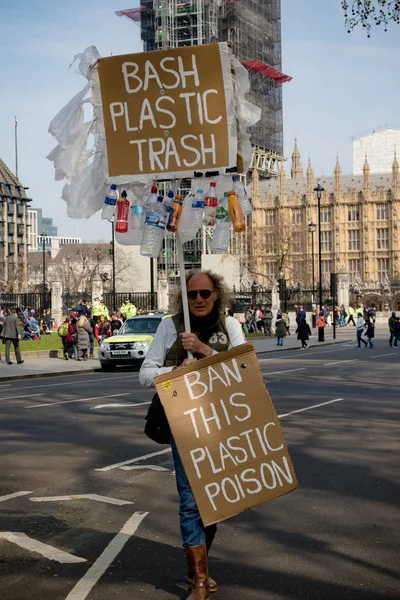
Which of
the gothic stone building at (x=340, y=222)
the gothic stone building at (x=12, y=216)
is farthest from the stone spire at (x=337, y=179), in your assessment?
the gothic stone building at (x=12, y=216)

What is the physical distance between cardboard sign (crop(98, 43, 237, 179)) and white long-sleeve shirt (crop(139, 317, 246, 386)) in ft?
3.74

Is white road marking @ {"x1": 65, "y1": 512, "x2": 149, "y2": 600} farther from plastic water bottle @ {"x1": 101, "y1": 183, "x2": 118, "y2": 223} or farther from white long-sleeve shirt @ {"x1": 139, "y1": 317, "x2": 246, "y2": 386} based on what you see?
plastic water bottle @ {"x1": 101, "y1": 183, "x2": 118, "y2": 223}

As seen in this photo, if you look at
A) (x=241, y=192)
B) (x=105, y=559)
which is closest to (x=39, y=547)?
(x=105, y=559)

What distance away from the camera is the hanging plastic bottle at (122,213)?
6.66 m

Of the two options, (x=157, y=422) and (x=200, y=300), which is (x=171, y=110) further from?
(x=157, y=422)

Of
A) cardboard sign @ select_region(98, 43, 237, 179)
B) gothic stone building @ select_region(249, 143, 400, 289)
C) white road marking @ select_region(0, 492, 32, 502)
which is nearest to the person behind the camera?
cardboard sign @ select_region(98, 43, 237, 179)

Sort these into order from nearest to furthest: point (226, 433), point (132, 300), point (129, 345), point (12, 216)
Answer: point (226, 433), point (129, 345), point (132, 300), point (12, 216)

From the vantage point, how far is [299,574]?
19.7 ft

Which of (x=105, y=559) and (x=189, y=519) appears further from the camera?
(x=105, y=559)

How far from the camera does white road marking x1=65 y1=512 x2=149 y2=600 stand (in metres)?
5.64

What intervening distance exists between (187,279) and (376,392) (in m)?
13.9

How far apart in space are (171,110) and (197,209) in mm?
722

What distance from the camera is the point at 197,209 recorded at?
6.69 metres

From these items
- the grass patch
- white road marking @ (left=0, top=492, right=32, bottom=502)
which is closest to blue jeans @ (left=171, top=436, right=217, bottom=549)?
white road marking @ (left=0, top=492, right=32, bottom=502)
